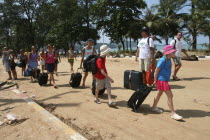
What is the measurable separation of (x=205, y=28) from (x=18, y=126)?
25474mm

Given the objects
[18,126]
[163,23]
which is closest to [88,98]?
[18,126]

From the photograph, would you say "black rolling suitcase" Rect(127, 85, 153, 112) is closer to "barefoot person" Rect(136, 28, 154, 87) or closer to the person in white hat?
the person in white hat

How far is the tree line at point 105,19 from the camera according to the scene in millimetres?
32344

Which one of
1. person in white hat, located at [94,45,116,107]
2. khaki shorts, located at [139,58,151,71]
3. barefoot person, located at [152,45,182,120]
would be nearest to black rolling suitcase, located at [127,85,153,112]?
barefoot person, located at [152,45,182,120]

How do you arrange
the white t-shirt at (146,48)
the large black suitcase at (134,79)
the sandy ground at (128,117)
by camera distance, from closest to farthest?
the sandy ground at (128,117) → the large black suitcase at (134,79) → the white t-shirt at (146,48)

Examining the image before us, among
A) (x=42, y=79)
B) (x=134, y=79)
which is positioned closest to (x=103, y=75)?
(x=134, y=79)

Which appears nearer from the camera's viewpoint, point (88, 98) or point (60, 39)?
point (88, 98)

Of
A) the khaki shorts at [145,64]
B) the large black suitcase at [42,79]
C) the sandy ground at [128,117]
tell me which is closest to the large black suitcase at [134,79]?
the sandy ground at [128,117]

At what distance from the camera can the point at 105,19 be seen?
36750 millimetres

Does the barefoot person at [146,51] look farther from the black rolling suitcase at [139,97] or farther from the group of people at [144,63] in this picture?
the black rolling suitcase at [139,97]

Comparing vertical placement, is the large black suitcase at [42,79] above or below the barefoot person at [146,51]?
below

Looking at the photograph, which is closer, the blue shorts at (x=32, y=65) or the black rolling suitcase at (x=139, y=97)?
the black rolling suitcase at (x=139, y=97)

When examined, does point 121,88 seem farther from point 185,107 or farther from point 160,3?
point 160,3

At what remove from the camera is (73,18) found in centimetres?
4269
